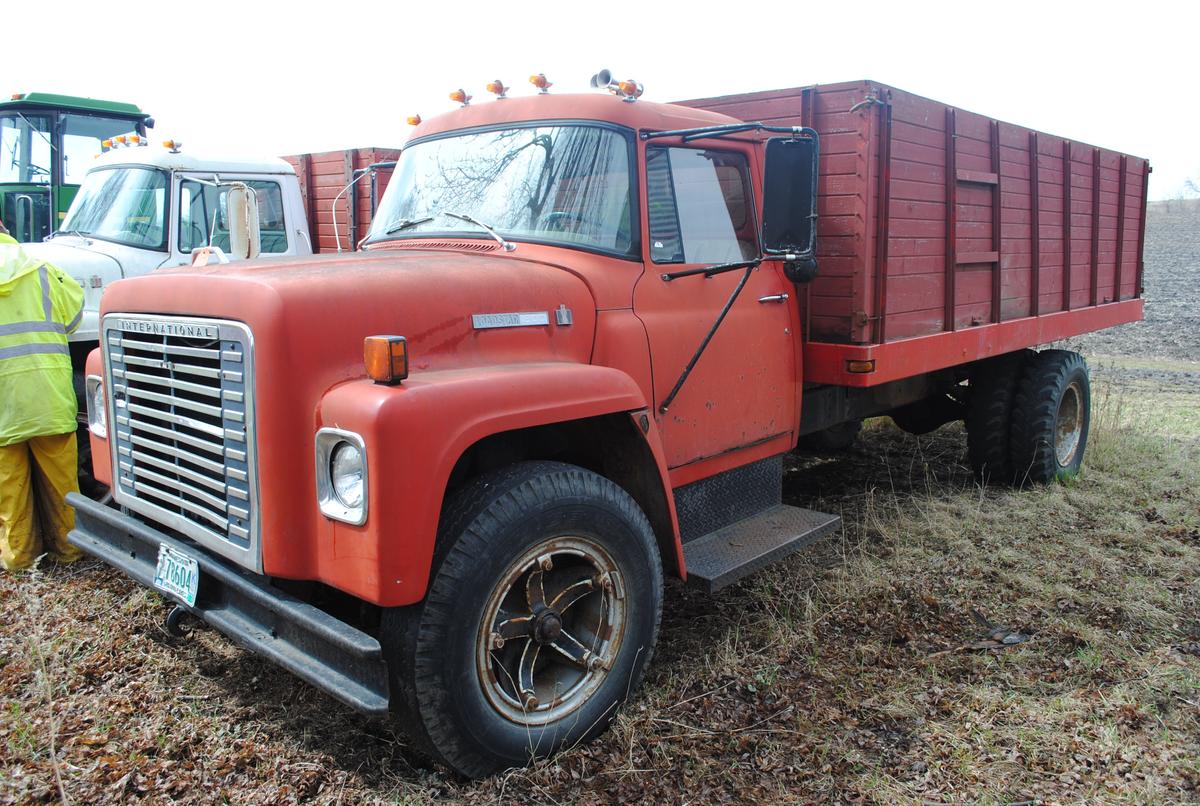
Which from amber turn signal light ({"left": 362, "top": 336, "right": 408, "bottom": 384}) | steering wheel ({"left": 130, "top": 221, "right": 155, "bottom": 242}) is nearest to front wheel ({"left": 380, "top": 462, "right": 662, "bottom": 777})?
amber turn signal light ({"left": 362, "top": 336, "right": 408, "bottom": 384})

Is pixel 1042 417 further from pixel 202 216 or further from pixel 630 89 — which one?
pixel 202 216

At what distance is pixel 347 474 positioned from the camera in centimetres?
268

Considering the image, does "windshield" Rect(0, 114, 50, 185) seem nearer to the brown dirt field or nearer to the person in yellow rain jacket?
the person in yellow rain jacket

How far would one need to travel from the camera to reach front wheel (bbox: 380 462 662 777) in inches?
108

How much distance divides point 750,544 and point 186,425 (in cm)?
235

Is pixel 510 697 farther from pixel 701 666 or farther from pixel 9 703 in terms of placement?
pixel 9 703

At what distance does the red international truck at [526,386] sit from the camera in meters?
2.71

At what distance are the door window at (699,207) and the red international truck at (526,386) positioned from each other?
0.01 meters

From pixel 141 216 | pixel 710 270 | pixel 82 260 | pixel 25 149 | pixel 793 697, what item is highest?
pixel 25 149

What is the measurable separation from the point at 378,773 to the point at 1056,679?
2.71m

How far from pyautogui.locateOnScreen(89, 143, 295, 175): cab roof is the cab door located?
4538 millimetres

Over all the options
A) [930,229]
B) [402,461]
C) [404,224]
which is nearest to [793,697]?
[402,461]

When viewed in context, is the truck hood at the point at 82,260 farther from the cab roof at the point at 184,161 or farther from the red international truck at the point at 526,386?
the red international truck at the point at 526,386

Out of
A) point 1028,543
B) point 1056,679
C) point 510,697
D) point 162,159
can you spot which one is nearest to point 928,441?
point 1028,543
